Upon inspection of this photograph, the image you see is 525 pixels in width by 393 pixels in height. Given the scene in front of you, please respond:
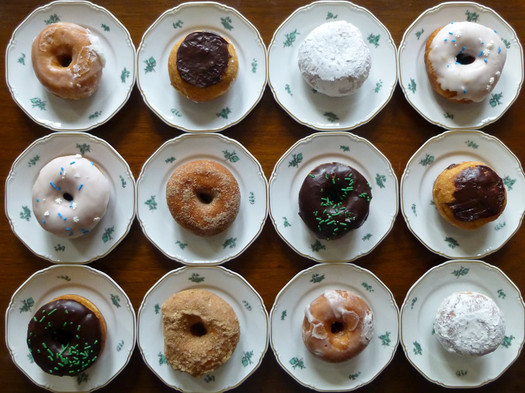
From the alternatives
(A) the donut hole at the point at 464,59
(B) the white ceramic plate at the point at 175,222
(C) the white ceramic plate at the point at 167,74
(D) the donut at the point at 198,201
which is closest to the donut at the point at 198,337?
(B) the white ceramic plate at the point at 175,222

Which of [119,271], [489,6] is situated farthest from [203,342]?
[489,6]

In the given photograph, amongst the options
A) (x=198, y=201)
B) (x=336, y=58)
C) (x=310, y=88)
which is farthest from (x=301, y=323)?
(x=336, y=58)

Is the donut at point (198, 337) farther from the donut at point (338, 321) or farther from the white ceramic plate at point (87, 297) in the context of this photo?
the donut at point (338, 321)

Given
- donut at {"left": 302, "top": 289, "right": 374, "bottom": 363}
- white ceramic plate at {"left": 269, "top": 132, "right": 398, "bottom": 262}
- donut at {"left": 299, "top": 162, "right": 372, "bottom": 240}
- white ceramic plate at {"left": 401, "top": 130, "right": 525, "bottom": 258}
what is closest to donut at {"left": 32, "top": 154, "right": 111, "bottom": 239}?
white ceramic plate at {"left": 269, "top": 132, "right": 398, "bottom": 262}

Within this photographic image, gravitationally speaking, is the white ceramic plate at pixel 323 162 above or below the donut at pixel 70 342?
above

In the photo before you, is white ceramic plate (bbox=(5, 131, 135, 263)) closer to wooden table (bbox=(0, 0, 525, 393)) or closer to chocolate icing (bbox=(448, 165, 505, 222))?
wooden table (bbox=(0, 0, 525, 393))

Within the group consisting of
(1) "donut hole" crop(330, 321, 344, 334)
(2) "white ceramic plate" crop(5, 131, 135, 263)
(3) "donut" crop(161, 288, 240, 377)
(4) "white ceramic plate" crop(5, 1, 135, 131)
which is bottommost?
(1) "donut hole" crop(330, 321, 344, 334)

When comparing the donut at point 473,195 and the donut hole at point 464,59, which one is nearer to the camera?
the donut at point 473,195
